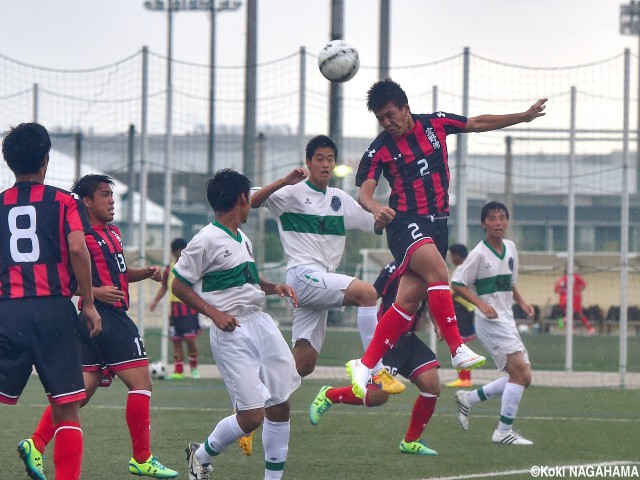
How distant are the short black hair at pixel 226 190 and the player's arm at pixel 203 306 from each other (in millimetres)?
517

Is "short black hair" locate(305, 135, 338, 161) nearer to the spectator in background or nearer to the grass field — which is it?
the grass field

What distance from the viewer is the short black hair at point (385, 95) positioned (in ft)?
27.1

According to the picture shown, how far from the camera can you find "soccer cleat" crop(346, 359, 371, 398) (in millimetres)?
8164

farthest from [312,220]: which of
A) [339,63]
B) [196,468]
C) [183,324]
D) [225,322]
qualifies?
[183,324]

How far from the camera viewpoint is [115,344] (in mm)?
7922

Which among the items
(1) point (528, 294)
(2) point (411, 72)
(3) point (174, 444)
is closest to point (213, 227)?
(3) point (174, 444)

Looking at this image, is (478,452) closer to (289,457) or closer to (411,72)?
(289,457)

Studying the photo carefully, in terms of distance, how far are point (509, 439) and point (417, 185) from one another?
260 cm

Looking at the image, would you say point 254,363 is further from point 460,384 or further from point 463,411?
point 460,384

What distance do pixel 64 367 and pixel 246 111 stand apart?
1110 cm

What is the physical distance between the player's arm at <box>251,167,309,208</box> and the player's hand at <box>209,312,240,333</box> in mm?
1703

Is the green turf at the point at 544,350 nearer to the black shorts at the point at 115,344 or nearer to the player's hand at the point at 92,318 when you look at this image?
the black shorts at the point at 115,344

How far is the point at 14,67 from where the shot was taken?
1720 cm

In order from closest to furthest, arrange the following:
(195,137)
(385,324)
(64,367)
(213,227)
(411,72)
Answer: (64,367), (213,227), (385,324), (411,72), (195,137)
